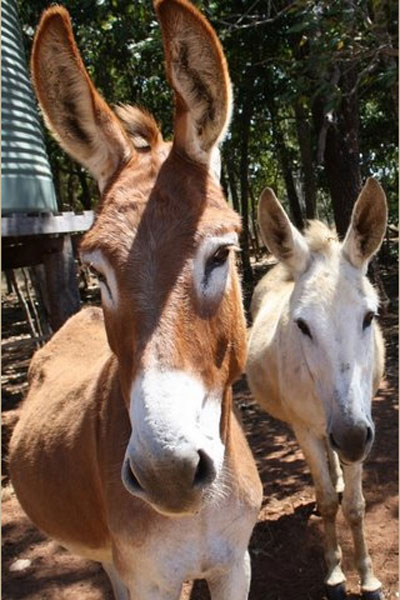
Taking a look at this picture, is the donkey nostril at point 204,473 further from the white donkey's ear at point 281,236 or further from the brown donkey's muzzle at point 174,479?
the white donkey's ear at point 281,236

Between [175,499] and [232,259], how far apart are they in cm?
91

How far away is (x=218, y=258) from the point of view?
188 centimetres

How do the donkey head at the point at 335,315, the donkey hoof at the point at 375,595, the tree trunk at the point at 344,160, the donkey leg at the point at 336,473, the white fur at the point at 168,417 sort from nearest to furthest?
the white fur at the point at 168,417 → the donkey head at the point at 335,315 → the donkey hoof at the point at 375,595 → the donkey leg at the point at 336,473 → the tree trunk at the point at 344,160

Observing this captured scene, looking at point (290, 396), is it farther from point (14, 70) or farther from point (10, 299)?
point (10, 299)

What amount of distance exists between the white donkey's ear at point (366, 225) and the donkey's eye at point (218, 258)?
1608 mm

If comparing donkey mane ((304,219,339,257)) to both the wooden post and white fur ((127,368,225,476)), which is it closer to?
white fur ((127,368,225,476))

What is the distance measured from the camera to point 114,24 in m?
7.93

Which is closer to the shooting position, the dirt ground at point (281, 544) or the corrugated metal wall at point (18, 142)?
the dirt ground at point (281, 544)

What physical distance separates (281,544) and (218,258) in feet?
9.75

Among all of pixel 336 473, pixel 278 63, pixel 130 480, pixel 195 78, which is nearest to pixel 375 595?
pixel 336 473

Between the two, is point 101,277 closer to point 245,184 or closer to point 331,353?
point 331,353

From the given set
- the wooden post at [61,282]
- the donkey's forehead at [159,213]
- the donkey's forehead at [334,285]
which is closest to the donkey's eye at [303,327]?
the donkey's forehead at [334,285]

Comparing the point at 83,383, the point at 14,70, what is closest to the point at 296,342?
the point at 83,383

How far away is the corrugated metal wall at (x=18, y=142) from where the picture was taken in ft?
15.9
